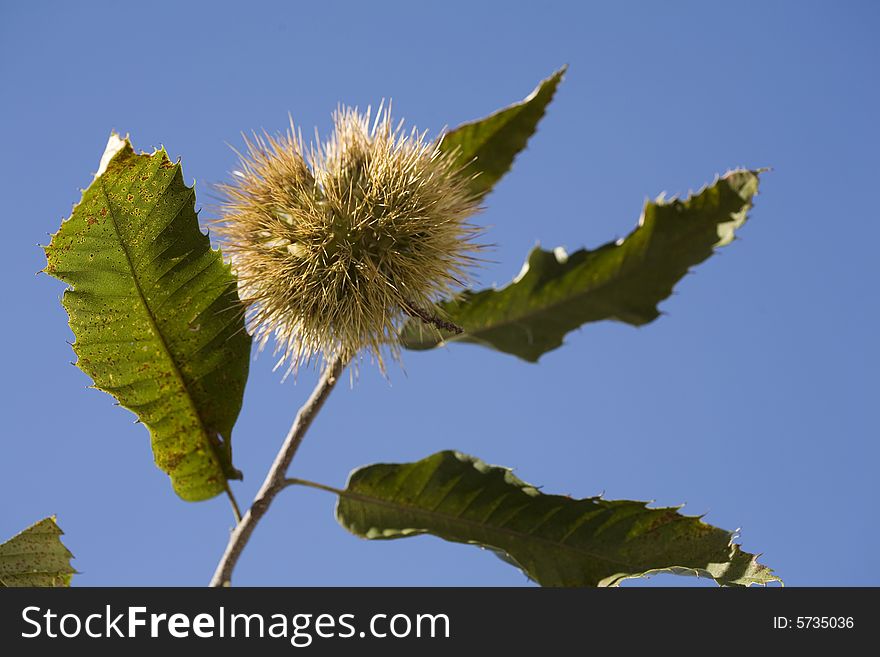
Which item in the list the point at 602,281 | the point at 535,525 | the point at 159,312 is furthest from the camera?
the point at 602,281

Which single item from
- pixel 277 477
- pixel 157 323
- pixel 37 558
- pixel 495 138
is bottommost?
pixel 37 558

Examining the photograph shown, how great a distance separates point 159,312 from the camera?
1357 millimetres

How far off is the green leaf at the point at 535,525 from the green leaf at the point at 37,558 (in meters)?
0.48

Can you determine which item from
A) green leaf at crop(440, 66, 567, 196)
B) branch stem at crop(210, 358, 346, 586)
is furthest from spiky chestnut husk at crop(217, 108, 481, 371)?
green leaf at crop(440, 66, 567, 196)

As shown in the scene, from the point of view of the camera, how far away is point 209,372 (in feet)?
4.77

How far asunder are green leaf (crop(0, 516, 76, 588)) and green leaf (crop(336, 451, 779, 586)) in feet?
1.58

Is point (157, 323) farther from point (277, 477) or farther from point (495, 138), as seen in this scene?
point (495, 138)

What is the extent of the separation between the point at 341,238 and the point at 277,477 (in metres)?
0.44

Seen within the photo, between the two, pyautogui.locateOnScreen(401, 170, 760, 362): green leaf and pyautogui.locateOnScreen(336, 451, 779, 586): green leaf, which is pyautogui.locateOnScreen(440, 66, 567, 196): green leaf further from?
pyautogui.locateOnScreen(336, 451, 779, 586): green leaf

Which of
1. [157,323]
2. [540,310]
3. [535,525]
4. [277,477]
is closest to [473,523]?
[535,525]
